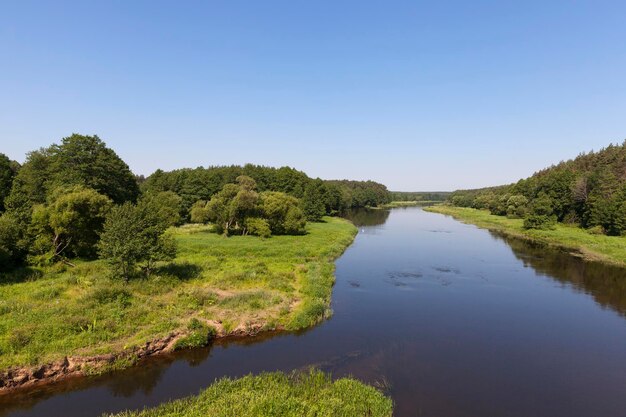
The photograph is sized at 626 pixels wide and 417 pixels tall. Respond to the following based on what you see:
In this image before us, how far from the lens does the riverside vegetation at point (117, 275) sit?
72.4ft

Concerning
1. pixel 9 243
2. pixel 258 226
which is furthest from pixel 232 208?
pixel 9 243

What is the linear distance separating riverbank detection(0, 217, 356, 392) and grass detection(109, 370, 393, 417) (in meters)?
6.26

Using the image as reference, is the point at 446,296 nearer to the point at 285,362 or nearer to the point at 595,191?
the point at 285,362

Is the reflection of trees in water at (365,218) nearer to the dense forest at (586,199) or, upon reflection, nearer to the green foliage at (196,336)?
the dense forest at (586,199)

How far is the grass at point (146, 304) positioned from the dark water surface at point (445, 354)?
1807mm

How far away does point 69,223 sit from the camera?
38.4 metres

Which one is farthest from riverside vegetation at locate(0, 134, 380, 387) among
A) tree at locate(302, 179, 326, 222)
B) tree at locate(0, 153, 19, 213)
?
tree at locate(302, 179, 326, 222)

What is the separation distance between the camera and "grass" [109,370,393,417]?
15.8 metres

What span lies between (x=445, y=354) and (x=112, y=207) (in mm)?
36711

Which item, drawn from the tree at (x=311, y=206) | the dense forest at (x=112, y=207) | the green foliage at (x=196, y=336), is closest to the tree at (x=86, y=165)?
the dense forest at (x=112, y=207)

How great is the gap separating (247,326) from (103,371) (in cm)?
927

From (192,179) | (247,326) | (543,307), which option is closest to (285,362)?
(247,326)

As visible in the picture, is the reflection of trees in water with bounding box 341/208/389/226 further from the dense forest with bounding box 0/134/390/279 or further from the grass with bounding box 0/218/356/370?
the grass with bounding box 0/218/356/370

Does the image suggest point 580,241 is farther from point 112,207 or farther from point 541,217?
point 112,207
